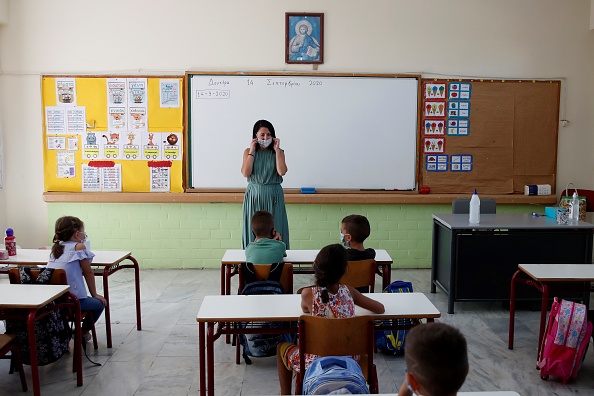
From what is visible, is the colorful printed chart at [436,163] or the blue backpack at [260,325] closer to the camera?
the blue backpack at [260,325]

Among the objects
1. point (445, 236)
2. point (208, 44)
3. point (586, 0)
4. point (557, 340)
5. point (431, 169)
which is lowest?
point (557, 340)

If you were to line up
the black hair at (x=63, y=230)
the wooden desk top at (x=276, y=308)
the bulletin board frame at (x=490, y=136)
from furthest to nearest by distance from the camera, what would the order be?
the bulletin board frame at (x=490, y=136)
the black hair at (x=63, y=230)
the wooden desk top at (x=276, y=308)

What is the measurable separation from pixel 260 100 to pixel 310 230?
62.0 inches

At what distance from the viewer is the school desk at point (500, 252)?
4.75 meters

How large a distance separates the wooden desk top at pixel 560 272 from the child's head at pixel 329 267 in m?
1.57

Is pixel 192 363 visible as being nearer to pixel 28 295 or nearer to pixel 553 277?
pixel 28 295

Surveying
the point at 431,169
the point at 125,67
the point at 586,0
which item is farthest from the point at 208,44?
the point at 586,0

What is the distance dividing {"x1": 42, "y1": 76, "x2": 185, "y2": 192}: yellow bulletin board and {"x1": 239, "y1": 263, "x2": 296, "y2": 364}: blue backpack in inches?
120

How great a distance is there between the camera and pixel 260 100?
627 centimetres

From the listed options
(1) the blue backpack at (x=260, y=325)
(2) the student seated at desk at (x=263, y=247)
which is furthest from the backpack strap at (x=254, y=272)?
(2) the student seated at desk at (x=263, y=247)

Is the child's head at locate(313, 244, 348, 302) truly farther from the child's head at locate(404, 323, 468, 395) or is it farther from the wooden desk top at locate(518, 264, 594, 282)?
the wooden desk top at locate(518, 264, 594, 282)

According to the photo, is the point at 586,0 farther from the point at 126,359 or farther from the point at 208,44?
the point at 126,359

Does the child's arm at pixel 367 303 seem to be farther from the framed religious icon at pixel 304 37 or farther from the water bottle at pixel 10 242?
the framed religious icon at pixel 304 37

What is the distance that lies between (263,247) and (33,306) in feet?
4.65
